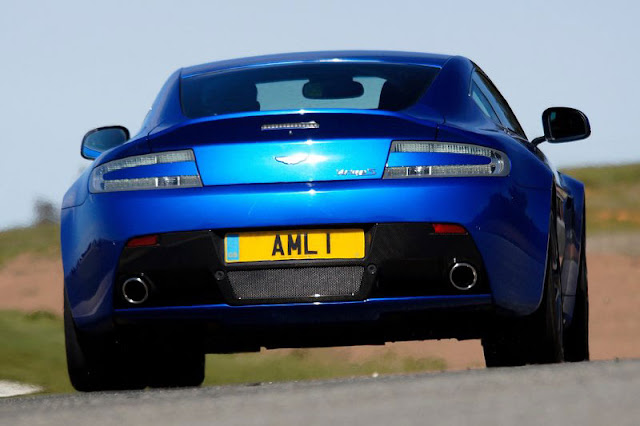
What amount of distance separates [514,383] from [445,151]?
1.19 meters

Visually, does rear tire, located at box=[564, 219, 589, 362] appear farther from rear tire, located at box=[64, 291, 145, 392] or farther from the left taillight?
the left taillight

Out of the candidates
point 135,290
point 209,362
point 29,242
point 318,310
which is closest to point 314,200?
point 318,310

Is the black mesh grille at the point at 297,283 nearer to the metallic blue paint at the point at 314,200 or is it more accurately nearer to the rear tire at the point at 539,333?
the metallic blue paint at the point at 314,200

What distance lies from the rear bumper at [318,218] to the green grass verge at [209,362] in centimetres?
784

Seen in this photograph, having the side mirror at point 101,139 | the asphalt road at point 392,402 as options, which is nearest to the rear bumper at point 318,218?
the asphalt road at point 392,402

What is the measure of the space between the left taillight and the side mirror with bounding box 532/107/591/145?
2.44 meters

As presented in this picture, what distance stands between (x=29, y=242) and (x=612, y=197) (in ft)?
97.2

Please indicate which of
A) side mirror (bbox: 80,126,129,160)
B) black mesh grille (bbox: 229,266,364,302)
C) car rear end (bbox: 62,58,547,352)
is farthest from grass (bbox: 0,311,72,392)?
black mesh grille (bbox: 229,266,364,302)

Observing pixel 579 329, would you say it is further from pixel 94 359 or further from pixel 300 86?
pixel 94 359

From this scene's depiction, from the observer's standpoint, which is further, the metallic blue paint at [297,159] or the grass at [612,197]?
the grass at [612,197]

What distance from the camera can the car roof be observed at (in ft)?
22.9

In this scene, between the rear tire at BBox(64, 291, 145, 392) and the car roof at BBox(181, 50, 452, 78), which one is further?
the car roof at BBox(181, 50, 452, 78)

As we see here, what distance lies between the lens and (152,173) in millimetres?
6062

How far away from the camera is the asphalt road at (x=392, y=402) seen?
452 centimetres
